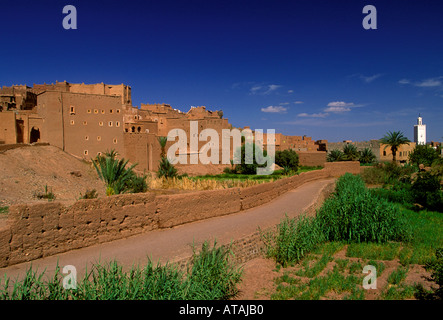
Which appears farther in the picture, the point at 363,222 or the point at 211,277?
the point at 363,222

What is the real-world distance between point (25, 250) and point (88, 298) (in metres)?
2.27

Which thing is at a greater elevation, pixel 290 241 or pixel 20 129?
pixel 20 129

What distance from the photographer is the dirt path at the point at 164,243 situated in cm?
582

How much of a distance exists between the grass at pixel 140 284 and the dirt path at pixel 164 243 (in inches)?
14.9

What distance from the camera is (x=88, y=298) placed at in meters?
4.32

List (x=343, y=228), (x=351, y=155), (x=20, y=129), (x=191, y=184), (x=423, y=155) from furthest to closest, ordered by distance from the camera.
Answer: (x=351, y=155)
(x=423, y=155)
(x=20, y=129)
(x=191, y=184)
(x=343, y=228)

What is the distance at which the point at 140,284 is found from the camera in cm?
473

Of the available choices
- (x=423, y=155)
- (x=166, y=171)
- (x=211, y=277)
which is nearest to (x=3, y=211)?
(x=211, y=277)

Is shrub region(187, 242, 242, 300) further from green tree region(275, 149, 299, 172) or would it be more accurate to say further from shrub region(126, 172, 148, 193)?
green tree region(275, 149, 299, 172)

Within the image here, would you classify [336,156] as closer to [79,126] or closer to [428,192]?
[428,192]

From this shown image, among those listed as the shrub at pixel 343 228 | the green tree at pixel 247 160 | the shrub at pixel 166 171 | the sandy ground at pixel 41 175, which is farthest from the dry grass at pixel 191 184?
the green tree at pixel 247 160

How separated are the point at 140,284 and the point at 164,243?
2545 mm

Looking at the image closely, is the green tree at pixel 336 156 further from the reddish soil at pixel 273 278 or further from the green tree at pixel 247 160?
the reddish soil at pixel 273 278

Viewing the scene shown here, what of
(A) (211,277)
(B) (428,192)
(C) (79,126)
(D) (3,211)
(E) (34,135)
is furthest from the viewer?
(E) (34,135)
